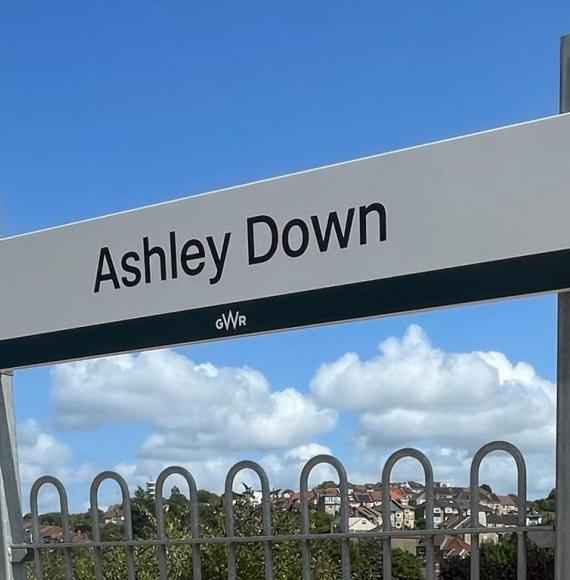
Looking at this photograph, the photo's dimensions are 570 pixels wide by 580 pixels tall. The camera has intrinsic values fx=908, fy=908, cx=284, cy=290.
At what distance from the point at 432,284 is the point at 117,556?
215 inches

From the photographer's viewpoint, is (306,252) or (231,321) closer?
(306,252)

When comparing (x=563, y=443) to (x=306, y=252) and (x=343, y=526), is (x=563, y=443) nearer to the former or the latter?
(x=343, y=526)

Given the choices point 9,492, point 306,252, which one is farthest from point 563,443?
point 9,492

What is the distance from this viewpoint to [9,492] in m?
4.83

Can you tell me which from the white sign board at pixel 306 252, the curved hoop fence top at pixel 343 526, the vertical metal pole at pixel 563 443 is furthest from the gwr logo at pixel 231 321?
the vertical metal pole at pixel 563 443

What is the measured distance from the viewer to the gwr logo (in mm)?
4074

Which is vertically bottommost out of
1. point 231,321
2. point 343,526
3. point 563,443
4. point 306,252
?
point 343,526

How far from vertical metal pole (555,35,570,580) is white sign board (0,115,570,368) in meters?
0.17

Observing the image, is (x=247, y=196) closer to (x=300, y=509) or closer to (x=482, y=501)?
(x=300, y=509)

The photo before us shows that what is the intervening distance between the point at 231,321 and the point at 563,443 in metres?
1.52

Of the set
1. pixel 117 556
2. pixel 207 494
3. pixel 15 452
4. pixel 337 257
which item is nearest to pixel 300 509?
pixel 207 494

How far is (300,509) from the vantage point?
3.98 m

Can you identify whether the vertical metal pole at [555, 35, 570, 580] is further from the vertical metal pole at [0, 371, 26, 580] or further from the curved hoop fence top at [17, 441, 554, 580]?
the vertical metal pole at [0, 371, 26, 580]

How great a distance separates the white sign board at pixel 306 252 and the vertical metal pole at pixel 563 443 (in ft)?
0.57
